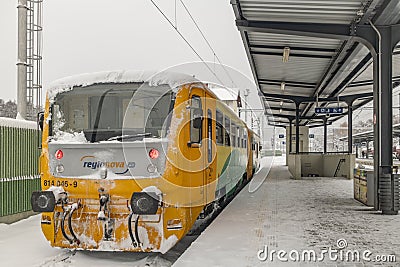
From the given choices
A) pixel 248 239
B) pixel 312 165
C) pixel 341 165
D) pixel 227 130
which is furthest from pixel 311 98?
pixel 248 239

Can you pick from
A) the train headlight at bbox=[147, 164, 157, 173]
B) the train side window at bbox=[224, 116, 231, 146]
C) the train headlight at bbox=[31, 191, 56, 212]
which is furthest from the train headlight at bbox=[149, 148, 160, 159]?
the train side window at bbox=[224, 116, 231, 146]

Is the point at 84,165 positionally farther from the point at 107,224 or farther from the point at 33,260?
the point at 33,260

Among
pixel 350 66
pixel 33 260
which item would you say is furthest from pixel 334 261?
pixel 350 66

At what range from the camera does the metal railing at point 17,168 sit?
880 cm

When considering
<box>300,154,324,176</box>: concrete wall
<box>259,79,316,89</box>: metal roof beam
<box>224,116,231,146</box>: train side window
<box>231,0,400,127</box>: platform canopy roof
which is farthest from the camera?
<box>300,154,324,176</box>: concrete wall

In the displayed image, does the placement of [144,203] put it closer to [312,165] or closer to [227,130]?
[227,130]

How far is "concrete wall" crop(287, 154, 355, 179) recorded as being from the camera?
2045cm

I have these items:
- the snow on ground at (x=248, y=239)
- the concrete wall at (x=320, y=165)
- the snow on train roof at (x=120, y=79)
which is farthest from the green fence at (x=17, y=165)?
the concrete wall at (x=320, y=165)

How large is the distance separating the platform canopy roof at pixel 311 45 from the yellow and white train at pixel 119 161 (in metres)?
3.60

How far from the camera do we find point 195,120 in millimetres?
6797

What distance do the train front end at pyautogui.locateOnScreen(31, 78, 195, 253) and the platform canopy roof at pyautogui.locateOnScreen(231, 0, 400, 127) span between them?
383 cm

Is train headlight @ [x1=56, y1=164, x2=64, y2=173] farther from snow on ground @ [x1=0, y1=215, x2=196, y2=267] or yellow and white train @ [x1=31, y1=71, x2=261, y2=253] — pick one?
snow on ground @ [x1=0, y1=215, x2=196, y2=267]

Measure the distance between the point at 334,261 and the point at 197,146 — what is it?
2.59 metres

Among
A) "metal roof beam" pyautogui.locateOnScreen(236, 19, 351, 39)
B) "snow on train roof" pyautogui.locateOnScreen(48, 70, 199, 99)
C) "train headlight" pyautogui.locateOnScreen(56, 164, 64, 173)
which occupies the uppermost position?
"metal roof beam" pyautogui.locateOnScreen(236, 19, 351, 39)
